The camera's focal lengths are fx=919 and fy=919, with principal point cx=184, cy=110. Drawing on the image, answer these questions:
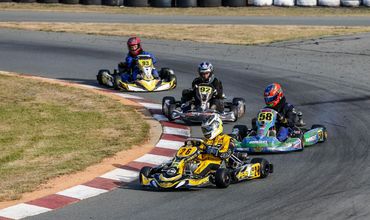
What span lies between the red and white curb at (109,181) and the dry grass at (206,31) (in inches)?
592

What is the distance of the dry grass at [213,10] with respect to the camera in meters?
42.2

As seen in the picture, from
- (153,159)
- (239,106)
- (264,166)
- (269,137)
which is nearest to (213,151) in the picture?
(264,166)

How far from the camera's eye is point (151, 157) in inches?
621

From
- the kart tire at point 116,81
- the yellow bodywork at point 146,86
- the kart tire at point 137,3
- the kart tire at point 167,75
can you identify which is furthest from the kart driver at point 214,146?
the kart tire at point 137,3

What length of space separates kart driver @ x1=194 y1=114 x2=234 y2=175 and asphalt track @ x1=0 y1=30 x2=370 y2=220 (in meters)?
0.49

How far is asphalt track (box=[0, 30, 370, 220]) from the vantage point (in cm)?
1237

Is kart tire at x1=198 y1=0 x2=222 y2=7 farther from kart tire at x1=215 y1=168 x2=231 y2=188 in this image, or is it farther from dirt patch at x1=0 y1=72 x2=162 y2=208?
kart tire at x1=215 y1=168 x2=231 y2=188

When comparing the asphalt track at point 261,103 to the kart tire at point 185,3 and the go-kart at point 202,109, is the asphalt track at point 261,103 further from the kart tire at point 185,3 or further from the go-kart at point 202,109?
the kart tire at point 185,3

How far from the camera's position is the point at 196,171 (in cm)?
1373

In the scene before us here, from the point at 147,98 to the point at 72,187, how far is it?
29.4 ft

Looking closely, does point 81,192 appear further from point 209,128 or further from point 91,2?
point 91,2

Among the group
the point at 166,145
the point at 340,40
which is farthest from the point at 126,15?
the point at 166,145

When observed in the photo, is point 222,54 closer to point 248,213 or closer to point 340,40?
point 340,40

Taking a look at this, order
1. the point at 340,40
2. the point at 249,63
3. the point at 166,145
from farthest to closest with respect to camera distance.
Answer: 1. the point at 340,40
2. the point at 249,63
3. the point at 166,145
